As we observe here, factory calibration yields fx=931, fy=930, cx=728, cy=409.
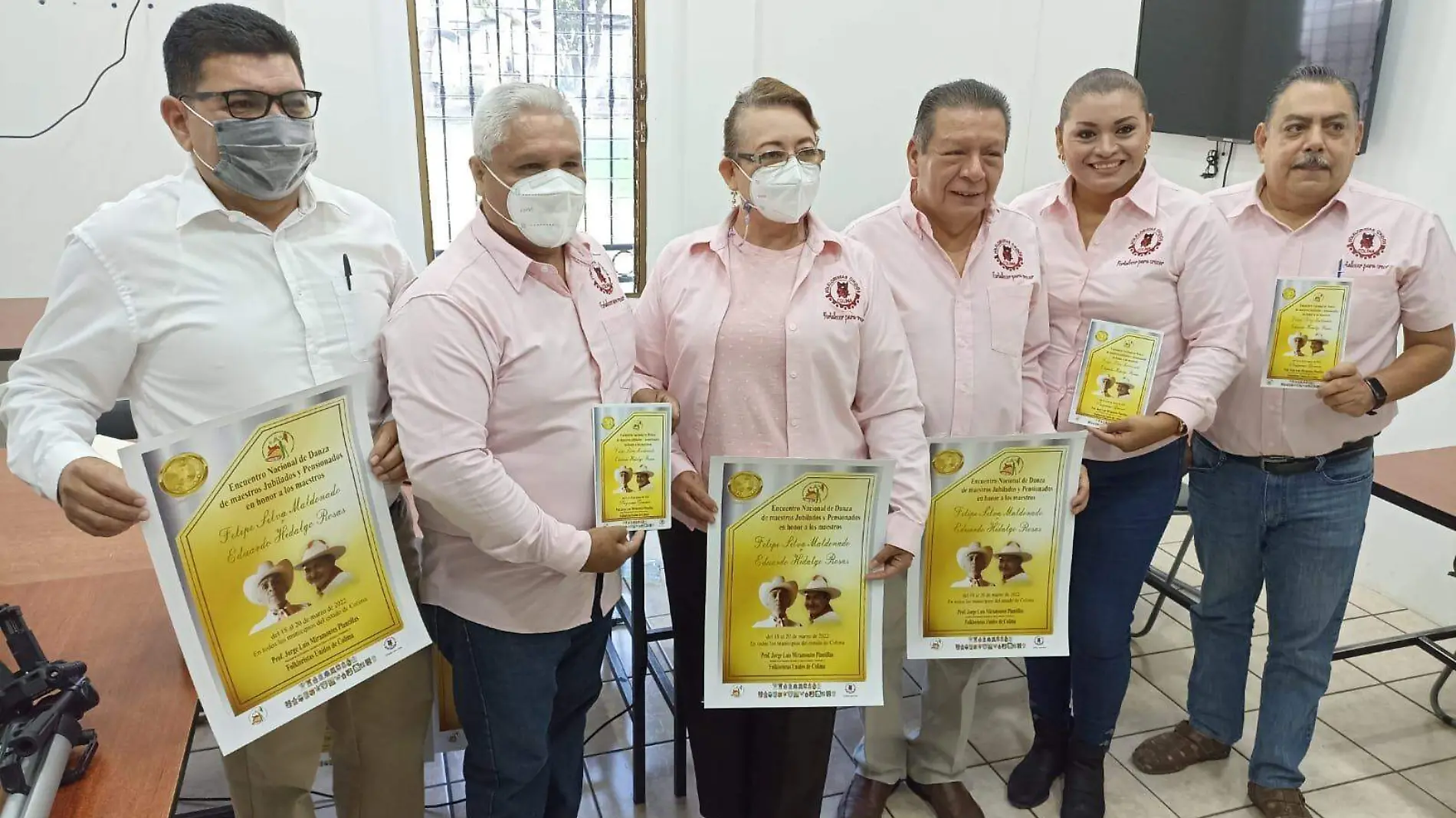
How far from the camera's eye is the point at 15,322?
10.8 feet

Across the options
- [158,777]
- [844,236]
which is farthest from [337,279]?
[844,236]

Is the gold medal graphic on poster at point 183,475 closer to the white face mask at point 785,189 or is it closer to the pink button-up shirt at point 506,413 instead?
the pink button-up shirt at point 506,413

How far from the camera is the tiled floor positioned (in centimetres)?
247

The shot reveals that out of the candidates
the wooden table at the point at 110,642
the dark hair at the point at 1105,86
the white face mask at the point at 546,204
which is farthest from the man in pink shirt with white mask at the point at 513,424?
the dark hair at the point at 1105,86

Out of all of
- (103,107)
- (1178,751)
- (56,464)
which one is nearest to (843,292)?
(56,464)

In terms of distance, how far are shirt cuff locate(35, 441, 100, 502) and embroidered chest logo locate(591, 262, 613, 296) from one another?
803 millimetres

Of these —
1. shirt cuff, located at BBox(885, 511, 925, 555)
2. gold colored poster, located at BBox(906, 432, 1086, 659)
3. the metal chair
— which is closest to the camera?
shirt cuff, located at BBox(885, 511, 925, 555)

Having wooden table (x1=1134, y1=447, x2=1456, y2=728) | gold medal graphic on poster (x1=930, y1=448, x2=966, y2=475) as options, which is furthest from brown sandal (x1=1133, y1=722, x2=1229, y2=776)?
gold medal graphic on poster (x1=930, y1=448, x2=966, y2=475)

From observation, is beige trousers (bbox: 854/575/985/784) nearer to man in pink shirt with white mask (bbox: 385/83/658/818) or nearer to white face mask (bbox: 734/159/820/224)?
man in pink shirt with white mask (bbox: 385/83/658/818)

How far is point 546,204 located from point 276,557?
679 millimetres

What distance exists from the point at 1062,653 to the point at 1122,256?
2.85ft

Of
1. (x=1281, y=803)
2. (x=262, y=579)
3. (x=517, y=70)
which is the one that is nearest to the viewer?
(x=262, y=579)

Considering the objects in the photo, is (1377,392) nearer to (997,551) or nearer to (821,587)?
(997,551)

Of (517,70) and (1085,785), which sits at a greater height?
(517,70)
